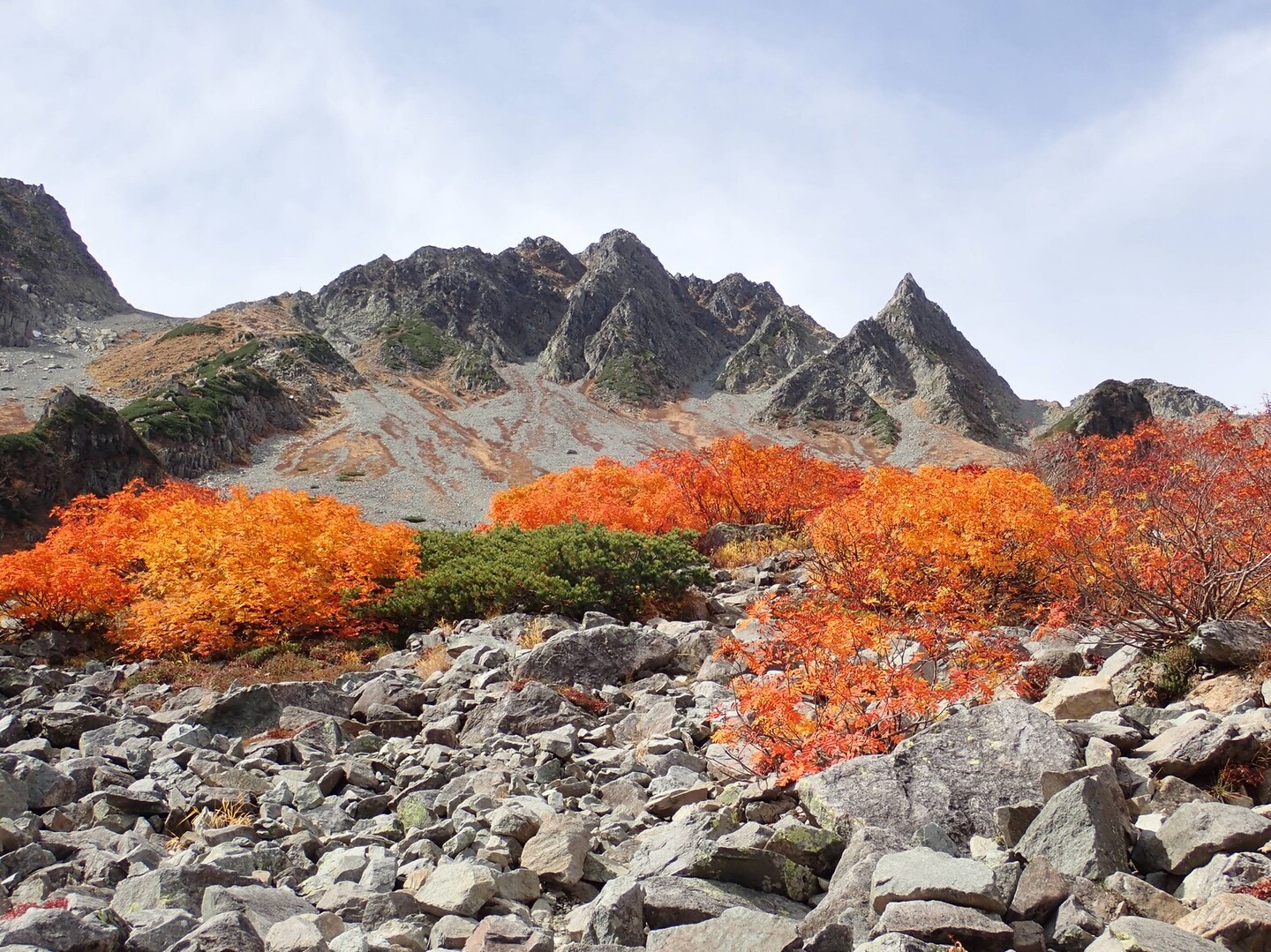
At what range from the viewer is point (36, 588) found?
1725 centimetres

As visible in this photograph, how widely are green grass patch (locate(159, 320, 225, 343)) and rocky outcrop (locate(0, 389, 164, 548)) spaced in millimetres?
69639

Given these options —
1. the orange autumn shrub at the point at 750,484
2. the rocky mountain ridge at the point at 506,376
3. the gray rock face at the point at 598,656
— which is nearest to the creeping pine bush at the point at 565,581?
the gray rock face at the point at 598,656

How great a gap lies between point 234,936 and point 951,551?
11.9 metres

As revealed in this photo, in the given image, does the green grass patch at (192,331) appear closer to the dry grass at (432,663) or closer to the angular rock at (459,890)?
the dry grass at (432,663)

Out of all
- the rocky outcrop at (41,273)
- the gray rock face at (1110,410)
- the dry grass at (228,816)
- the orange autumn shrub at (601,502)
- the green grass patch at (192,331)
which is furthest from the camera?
the green grass patch at (192,331)

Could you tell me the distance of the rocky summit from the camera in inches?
174

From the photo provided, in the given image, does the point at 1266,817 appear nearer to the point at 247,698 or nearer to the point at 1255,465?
the point at 247,698

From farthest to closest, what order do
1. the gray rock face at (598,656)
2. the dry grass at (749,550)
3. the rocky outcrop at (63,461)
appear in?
the rocky outcrop at (63,461)
the dry grass at (749,550)
the gray rock face at (598,656)

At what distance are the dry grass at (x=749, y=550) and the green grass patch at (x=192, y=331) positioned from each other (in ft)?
365

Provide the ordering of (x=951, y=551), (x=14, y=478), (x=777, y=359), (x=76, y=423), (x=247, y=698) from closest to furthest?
(x=247, y=698), (x=951, y=551), (x=14, y=478), (x=76, y=423), (x=777, y=359)

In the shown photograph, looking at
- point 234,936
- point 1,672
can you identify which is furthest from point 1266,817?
point 1,672

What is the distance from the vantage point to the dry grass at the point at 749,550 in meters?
21.5

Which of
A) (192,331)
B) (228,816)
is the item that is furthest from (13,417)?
(228,816)

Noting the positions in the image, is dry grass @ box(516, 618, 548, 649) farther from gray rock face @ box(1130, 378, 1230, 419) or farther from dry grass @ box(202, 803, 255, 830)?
gray rock face @ box(1130, 378, 1230, 419)
